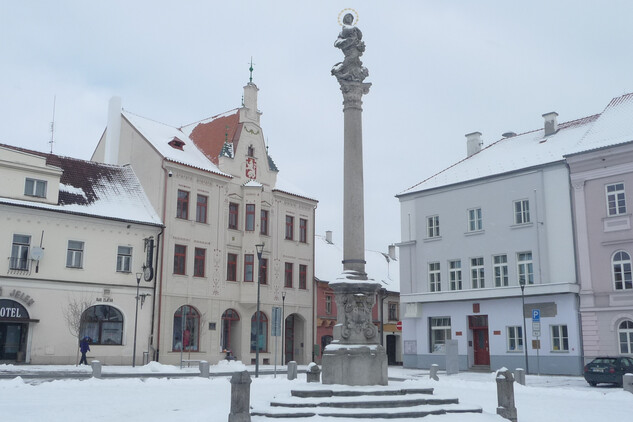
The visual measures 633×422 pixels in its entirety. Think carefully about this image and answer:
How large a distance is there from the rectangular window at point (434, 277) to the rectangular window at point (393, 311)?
51.4 feet

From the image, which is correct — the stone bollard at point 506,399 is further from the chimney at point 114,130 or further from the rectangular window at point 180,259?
the chimney at point 114,130

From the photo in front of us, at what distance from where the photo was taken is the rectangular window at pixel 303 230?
45.8 metres

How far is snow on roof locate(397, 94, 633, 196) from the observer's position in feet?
110

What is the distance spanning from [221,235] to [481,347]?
53.0ft

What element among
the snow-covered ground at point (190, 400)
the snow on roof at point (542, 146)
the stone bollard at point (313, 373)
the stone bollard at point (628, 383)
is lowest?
the snow-covered ground at point (190, 400)

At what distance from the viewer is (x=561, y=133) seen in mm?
38062

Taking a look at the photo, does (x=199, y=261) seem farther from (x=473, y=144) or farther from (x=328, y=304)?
(x=473, y=144)

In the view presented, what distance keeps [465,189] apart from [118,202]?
19286 millimetres

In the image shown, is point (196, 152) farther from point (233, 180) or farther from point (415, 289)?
point (415, 289)

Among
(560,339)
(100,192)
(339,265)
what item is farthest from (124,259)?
(560,339)

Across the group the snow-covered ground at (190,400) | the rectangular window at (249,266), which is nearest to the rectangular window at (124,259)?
the rectangular window at (249,266)

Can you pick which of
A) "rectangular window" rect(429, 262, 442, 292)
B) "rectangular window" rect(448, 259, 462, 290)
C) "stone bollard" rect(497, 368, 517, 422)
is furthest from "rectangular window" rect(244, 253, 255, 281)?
"stone bollard" rect(497, 368, 517, 422)

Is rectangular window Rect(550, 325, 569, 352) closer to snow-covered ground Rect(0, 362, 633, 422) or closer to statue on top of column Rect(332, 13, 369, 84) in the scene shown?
snow-covered ground Rect(0, 362, 633, 422)

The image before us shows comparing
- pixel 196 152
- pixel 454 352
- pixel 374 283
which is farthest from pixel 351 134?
pixel 196 152
